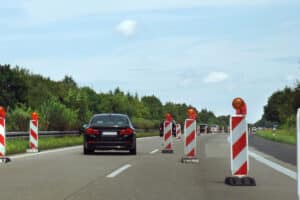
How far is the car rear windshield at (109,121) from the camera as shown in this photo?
2307cm

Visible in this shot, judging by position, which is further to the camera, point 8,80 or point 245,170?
point 8,80

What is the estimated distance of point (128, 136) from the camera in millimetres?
22938

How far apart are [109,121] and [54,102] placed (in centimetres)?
1927

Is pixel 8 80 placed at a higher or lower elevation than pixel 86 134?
higher

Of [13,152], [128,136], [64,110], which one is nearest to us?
[128,136]

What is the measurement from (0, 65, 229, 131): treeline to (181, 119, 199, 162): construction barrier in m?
16.2

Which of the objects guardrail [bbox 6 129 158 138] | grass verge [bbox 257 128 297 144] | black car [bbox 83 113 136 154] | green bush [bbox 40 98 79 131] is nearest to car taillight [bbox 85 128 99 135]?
black car [bbox 83 113 136 154]

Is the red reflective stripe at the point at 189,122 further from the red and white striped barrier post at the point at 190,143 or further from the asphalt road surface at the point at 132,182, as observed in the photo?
the asphalt road surface at the point at 132,182

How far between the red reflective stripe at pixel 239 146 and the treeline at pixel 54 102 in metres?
22.6

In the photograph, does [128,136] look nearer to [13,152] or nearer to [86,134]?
[86,134]

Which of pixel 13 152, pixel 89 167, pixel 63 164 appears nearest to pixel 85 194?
pixel 89 167

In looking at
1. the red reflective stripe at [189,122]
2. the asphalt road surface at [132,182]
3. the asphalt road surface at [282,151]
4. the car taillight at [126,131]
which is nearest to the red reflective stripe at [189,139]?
the red reflective stripe at [189,122]

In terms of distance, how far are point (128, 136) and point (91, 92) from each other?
77.9 m

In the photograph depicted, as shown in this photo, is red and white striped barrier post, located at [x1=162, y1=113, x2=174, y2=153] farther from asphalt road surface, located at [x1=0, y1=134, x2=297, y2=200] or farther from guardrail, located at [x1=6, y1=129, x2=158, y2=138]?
guardrail, located at [x1=6, y1=129, x2=158, y2=138]
